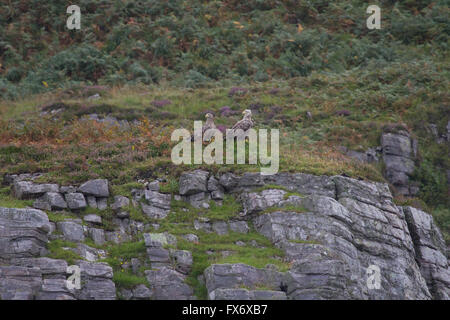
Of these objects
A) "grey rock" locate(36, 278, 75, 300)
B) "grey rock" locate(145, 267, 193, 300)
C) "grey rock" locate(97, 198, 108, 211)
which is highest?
"grey rock" locate(97, 198, 108, 211)

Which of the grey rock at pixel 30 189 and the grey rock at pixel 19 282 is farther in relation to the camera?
the grey rock at pixel 30 189

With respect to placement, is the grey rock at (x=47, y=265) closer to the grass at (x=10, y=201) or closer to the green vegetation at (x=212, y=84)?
the green vegetation at (x=212, y=84)

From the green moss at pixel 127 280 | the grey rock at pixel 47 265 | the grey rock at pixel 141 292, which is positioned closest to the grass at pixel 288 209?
the green moss at pixel 127 280

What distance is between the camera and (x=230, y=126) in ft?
98.1

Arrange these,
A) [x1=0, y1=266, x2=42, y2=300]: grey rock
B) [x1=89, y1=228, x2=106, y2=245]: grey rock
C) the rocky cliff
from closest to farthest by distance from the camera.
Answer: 1. [x1=0, y1=266, x2=42, y2=300]: grey rock
2. the rocky cliff
3. [x1=89, y1=228, x2=106, y2=245]: grey rock

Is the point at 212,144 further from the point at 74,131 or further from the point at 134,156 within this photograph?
the point at 74,131

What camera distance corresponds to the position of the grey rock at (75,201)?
70.3ft

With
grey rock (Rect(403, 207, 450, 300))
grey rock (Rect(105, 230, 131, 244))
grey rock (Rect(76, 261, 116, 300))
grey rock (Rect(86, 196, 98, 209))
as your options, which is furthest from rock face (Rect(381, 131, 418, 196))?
grey rock (Rect(76, 261, 116, 300))

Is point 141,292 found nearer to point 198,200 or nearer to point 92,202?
point 92,202

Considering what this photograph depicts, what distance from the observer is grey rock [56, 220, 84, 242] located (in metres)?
19.9

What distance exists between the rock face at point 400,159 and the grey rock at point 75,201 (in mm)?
13292

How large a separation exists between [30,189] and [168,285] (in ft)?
22.3

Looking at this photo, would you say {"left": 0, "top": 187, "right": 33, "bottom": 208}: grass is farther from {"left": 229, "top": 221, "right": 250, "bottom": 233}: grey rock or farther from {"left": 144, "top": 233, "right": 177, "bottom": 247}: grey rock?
{"left": 229, "top": 221, "right": 250, "bottom": 233}: grey rock

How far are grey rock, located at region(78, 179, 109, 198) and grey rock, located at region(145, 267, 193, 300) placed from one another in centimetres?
462
